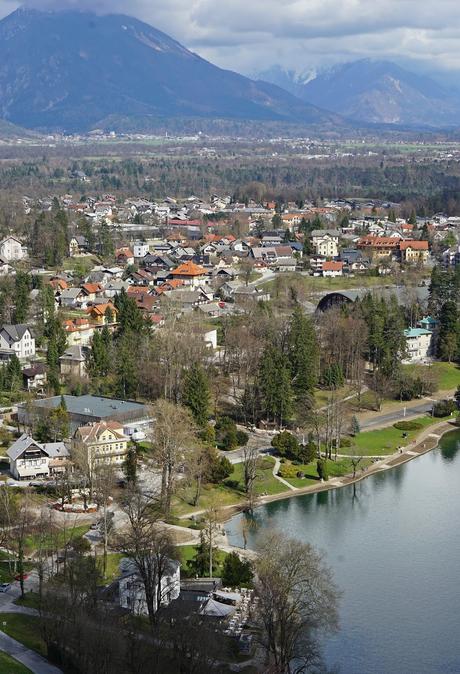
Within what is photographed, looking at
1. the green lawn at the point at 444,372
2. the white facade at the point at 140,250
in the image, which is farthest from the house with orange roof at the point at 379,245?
the green lawn at the point at 444,372

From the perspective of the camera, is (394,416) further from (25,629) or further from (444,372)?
(25,629)

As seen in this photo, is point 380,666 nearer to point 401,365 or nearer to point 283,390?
point 283,390

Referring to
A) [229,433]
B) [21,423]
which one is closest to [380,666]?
[229,433]

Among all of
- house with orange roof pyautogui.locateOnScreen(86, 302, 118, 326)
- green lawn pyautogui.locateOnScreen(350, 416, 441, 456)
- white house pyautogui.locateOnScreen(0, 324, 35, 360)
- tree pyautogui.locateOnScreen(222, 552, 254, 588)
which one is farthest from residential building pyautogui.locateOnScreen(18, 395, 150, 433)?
house with orange roof pyautogui.locateOnScreen(86, 302, 118, 326)

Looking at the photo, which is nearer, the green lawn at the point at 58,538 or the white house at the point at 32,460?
the green lawn at the point at 58,538

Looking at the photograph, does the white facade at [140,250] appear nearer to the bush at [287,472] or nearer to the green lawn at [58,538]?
the bush at [287,472]

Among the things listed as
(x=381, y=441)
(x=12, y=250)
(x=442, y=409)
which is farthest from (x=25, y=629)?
(x=12, y=250)
